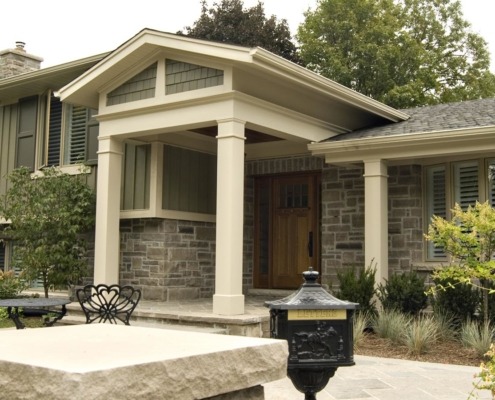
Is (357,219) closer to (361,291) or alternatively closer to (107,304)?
(361,291)

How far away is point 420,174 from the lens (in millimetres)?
10695

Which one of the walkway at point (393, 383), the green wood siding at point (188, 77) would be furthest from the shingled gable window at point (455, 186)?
the green wood siding at point (188, 77)

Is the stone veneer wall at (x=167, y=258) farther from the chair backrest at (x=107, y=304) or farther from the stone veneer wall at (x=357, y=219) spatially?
the stone veneer wall at (x=357, y=219)

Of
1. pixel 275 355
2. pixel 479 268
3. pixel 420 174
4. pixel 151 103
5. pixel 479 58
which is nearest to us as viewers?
pixel 275 355

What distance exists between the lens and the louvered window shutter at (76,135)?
12.6 m

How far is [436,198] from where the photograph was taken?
34.5 ft

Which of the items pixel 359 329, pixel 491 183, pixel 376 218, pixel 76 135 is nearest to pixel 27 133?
pixel 76 135

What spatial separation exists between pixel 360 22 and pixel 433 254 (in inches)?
716

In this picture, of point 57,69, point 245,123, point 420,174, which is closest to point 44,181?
point 57,69

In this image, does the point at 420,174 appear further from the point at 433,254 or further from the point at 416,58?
the point at 416,58

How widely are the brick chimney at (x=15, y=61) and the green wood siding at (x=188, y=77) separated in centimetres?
663

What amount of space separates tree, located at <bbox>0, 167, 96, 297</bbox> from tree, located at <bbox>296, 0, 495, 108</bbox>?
623 inches

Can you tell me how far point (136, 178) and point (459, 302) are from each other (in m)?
5.92

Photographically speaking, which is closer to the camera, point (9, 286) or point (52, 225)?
point (52, 225)
